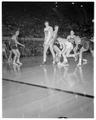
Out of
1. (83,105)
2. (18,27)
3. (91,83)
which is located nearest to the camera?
(83,105)

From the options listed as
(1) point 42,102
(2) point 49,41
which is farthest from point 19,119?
(2) point 49,41

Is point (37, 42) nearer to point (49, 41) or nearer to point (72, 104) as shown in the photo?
point (49, 41)

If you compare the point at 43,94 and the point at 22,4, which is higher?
the point at 22,4

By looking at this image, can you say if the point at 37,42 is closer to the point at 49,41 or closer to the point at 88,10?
the point at 49,41

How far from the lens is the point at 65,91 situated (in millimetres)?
4004

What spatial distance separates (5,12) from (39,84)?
10.7 m

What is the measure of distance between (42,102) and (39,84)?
1422 millimetres

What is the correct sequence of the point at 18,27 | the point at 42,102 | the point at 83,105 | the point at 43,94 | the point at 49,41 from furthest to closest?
the point at 18,27
the point at 49,41
the point at 43,94
the point at 42,102
the point at 83,105

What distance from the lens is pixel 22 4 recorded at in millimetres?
16078

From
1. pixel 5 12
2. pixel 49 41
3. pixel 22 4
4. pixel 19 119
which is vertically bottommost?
pixel 19 119

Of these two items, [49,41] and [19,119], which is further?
[49,41]

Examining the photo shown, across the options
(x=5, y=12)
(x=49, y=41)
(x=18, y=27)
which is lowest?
(x=49, y=41)

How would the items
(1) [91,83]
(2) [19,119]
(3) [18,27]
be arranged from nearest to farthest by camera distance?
(2) [19,119]
(1) [91,83]
(3) [18,27]

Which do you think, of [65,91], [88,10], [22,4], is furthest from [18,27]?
[65,91]
